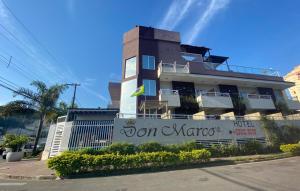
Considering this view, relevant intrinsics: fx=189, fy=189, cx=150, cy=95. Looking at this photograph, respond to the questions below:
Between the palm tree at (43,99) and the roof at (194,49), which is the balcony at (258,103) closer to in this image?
the roof at (194,49)

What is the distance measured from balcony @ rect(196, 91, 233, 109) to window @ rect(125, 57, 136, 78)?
793cm

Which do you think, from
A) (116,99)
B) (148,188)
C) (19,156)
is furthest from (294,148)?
(19,156)

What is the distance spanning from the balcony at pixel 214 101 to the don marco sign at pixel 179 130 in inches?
122

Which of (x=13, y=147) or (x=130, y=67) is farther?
(x=130, y=67)

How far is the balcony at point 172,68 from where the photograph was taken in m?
20.6

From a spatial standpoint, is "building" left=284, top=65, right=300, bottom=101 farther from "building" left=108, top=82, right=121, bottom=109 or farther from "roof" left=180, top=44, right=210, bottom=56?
"building" left=108, top=82, right=121, bottom=109

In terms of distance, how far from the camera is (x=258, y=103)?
71.9 feet

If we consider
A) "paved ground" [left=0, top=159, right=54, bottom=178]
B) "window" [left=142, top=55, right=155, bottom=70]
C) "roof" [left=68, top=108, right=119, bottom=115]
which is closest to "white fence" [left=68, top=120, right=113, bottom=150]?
"paved ground" [left=0, top=159, right=54, bottom=178]

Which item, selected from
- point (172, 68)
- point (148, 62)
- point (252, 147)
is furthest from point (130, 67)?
point (252, 147)

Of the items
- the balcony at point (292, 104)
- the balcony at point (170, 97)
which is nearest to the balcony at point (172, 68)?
the balcony at point (170, 97)

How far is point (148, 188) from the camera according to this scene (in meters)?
6.95

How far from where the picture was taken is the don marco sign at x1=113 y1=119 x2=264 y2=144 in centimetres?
1411

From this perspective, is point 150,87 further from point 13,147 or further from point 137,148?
point 13,147

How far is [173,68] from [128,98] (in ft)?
19.7
